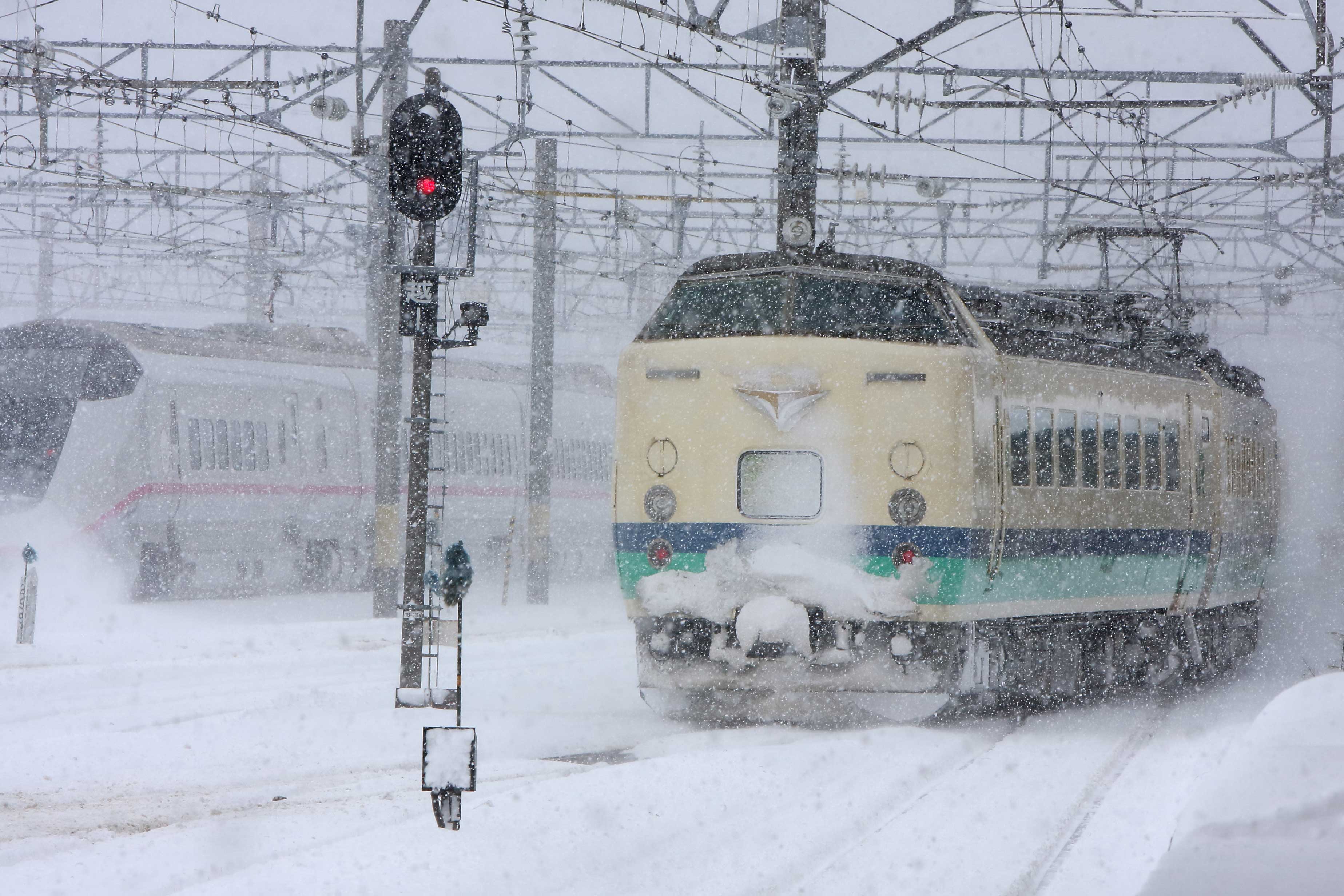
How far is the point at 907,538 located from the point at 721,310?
2078 millimetres

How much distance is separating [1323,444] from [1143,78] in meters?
16.0

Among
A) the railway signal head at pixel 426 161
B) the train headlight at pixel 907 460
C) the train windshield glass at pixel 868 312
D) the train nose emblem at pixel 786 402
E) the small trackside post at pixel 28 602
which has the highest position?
the railway signal head at pixel 426 161

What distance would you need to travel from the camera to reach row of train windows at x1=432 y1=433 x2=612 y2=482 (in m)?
27.5

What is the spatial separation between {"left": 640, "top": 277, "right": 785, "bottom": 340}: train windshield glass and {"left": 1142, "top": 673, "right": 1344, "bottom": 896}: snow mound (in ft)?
13.8

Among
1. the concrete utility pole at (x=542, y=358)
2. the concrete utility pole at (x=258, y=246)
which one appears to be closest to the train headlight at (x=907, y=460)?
the concrete utility pole at (x=542, y=358)

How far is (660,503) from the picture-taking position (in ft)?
36.7

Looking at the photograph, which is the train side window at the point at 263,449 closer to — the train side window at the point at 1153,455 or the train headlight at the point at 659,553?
the train headlight at the point at 659,553

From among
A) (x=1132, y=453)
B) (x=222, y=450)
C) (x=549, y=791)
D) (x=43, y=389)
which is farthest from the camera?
(x=222, y=450)

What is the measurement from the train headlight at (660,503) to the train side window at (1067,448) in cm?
307

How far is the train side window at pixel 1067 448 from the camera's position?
12.4 meters

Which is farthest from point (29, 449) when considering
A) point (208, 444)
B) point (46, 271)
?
point (46, 271)

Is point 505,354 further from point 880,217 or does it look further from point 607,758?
point 607,758

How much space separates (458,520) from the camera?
27.5m

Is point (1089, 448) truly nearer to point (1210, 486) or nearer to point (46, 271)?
point (1210, 486)
